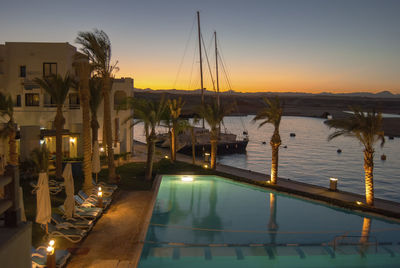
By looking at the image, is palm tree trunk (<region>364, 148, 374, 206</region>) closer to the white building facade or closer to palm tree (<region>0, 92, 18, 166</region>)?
palm tree (<region>0, 92, 18, 166</region>)

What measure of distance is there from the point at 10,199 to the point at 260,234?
32.1ft

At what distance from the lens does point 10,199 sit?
3312 mm

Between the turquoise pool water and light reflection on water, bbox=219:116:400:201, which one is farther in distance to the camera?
light reflection on water, bbox=219:116:400:201

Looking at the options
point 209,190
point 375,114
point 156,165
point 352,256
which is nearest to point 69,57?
point 156,165

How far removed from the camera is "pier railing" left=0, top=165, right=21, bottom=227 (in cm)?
317

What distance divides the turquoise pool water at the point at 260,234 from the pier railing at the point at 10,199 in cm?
655

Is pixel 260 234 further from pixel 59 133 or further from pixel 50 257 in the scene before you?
pixel 59 133

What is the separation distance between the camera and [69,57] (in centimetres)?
2688

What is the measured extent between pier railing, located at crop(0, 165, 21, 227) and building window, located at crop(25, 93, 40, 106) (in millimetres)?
26502

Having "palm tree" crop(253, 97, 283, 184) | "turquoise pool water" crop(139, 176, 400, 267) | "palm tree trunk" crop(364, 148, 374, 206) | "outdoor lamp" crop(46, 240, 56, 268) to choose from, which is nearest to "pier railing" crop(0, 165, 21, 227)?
"outdoor lamp" crop(46, 240, 56, 268)

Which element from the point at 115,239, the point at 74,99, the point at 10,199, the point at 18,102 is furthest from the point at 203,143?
the point at 10,199

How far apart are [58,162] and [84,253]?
33.8ft

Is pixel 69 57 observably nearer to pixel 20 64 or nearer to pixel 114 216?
pixel 20 64

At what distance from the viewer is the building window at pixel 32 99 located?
27.2 metres
